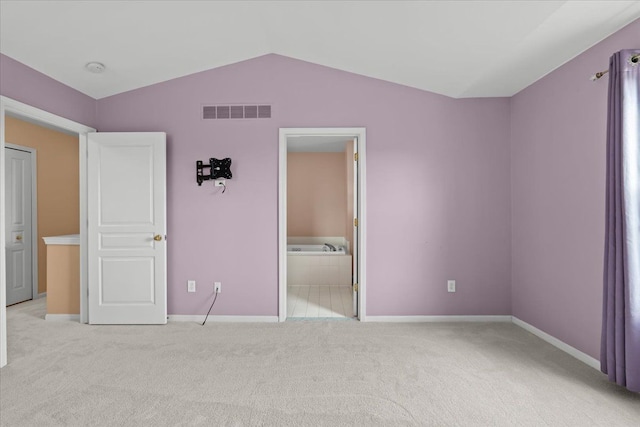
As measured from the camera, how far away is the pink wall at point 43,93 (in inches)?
Result: 102

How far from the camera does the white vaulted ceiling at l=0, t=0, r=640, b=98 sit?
2.19 meters

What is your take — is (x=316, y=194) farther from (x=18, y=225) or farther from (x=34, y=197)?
(x=18, y=225)

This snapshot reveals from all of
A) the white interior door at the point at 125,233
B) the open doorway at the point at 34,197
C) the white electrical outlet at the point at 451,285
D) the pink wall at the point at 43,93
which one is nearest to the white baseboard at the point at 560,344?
the white electrical outlet at the point at 451,285

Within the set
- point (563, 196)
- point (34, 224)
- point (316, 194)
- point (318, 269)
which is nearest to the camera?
point (563, 196)

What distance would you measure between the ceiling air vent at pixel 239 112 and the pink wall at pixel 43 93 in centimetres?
127

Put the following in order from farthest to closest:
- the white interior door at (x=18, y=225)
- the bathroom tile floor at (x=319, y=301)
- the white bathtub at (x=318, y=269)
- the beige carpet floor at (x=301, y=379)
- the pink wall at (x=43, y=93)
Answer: the white bathtub at (x=318, y=269) < the white interior door at (x=18, y=225) < the bathroom tile floor at (x=319, y=301) < the pink wall at (x=43, y=93) < the beige carpet floor at (x=301, y=379)

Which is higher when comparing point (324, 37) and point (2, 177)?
point (324, 37)

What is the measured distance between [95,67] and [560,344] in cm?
475

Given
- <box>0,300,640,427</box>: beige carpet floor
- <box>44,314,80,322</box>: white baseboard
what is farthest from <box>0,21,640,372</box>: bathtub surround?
<box>44,314,80,322</box>: white baseboard

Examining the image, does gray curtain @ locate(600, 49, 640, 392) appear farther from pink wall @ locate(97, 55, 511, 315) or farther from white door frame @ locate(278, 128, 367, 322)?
white door frame @ locate(278, 128, 367, 322)

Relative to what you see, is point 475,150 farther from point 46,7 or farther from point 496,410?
point 46,7

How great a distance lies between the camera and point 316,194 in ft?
21.5

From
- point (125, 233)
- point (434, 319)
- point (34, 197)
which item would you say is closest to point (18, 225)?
point (34, 197)

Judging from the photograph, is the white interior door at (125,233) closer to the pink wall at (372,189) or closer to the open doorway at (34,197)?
the pink wall at (372,189)
